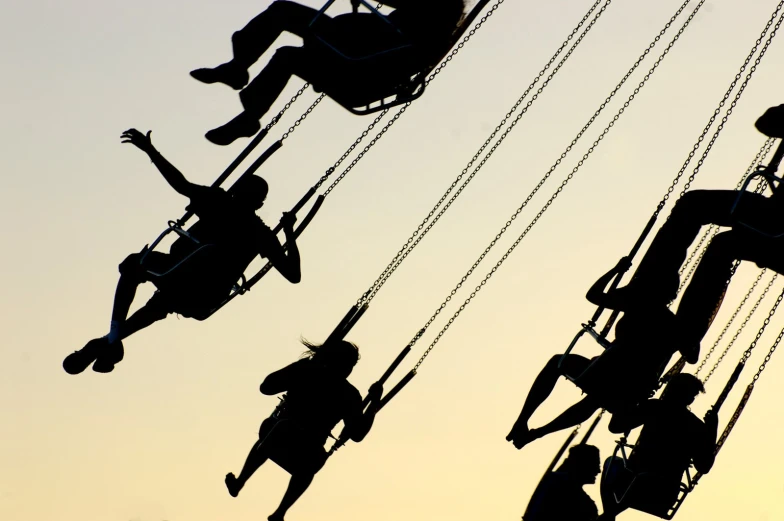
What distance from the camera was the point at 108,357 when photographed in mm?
12781

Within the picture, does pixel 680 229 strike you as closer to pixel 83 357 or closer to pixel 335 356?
pixel 335 356

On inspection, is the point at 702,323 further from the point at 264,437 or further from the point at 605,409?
the point at 264,437

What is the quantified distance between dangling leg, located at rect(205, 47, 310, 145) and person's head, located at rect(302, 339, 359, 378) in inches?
72.8

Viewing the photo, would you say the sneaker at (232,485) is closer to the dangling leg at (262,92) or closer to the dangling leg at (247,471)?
the dangling leg at (247,471)

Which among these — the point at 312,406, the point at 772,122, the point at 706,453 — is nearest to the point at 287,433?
the point at 312,406

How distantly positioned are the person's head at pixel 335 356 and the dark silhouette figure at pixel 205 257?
831 millimetres

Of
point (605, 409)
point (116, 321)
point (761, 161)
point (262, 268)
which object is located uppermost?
point (761, 161)

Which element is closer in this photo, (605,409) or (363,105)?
(363,105)

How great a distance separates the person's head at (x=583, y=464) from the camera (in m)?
13.0

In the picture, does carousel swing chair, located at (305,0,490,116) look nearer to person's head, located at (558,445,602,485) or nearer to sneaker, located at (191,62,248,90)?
sneaker, located at (191,62,248,90)

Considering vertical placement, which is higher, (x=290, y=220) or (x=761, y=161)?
(x=761, y=161)

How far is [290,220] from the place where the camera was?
491 inches

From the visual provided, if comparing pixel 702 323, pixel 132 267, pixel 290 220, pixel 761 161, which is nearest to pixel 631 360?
pixel 702 323

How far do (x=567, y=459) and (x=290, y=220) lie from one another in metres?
2.65
